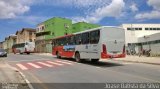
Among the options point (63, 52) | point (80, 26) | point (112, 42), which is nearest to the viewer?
point (112, 42)

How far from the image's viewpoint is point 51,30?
82.4 meters

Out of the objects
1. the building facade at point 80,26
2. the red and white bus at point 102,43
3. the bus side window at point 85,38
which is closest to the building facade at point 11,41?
the building facade at point 80,26

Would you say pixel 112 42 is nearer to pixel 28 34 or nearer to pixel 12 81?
pixel 12 81

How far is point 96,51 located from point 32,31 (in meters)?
84.9

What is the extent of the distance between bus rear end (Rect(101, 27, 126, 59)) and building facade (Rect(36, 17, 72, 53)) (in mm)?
55616

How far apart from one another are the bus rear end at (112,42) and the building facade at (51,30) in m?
55.6

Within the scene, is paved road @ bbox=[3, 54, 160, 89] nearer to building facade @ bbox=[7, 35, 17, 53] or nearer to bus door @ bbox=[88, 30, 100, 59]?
bus door @ bbox=[88, 30, 100, 59]

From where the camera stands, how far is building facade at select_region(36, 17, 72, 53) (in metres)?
79.2

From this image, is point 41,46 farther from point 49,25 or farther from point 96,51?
point 96,51

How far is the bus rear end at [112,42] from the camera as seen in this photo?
70.3ft

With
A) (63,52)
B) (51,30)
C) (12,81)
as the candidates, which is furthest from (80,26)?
(12,81)

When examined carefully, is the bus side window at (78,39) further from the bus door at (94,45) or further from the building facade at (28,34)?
the building facade at (28,34)

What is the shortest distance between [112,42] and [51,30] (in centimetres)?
6186

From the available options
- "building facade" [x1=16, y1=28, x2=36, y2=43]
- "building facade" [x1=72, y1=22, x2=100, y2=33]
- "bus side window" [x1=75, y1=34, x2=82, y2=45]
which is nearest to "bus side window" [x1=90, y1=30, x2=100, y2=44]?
"bus side window" [x1=75, y1=34, x2=82, y2=45]
